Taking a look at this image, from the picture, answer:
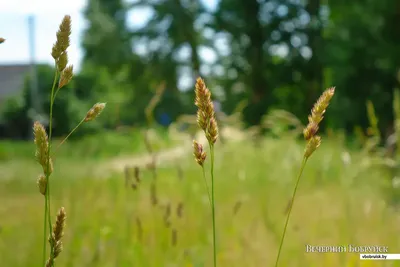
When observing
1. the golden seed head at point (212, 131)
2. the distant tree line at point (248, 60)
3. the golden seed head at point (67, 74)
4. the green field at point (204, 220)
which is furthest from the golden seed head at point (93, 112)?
the distant tree line at point (248, 60)

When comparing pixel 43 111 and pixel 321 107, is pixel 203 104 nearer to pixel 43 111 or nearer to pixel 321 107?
pixel 321 107

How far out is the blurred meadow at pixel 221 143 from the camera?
1.80 m

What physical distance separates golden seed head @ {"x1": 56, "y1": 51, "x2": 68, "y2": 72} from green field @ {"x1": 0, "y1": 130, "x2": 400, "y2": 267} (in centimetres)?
69

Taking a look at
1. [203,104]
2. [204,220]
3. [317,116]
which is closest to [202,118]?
[203,104]

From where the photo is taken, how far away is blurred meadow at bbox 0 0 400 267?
1803mm

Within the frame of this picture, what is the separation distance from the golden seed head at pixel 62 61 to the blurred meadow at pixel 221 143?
0.12 meters

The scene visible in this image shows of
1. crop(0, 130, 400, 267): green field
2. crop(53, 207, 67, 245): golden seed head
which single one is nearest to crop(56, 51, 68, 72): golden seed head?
crop(53, 207, 67, 245): golden seed head

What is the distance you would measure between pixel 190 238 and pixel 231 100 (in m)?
13.6

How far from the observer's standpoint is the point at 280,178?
317 cm

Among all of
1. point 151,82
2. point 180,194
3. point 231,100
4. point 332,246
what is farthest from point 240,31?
point 332,246

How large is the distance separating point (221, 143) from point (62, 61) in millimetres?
4267

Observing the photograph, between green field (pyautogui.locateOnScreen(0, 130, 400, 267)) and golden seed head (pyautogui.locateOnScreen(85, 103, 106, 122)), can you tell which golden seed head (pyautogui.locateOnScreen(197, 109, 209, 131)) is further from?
green field (pyautogui.locateOnScreen(0, 130, 400, 267))

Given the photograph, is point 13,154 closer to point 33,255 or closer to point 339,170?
point 339,170

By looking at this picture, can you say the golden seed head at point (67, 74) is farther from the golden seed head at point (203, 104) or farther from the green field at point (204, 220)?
the green field at point (204, 220)
